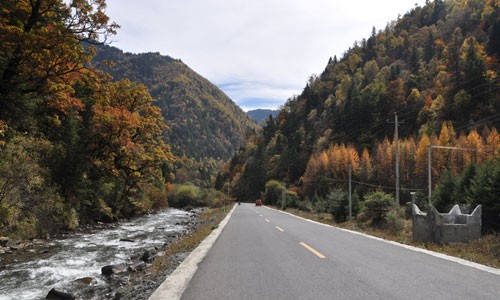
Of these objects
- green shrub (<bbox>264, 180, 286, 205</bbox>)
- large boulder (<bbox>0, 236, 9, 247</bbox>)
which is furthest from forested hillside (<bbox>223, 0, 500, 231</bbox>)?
large boulder (<bbox>0, 236, 9, 247</bbox>)

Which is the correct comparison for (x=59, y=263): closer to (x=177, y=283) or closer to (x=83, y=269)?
(x=83, y=269)

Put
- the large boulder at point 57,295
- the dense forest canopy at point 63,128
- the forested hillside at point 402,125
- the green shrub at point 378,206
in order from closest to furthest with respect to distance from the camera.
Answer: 1. the large boulder at point 57,295
2. the dense forest canopy at point 63,128
3. the green shrub at point 378,206
4. the forested hillside at point 402,125

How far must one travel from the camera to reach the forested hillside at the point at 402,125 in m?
62.9

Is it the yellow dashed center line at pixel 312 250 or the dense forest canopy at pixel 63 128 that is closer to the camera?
the yellow dashed center line at pixel 312 250

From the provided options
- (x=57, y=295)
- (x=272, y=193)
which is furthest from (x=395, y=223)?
(x=272, y=193)

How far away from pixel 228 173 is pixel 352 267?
6288 inches

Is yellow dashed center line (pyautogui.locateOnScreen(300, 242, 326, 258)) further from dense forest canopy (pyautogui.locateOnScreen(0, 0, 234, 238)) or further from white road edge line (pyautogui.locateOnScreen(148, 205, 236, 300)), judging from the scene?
dense forest canopy (pyautogui.locateOnScreen(0, 0, 234, 238))

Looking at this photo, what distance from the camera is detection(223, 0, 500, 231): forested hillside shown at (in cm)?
6288

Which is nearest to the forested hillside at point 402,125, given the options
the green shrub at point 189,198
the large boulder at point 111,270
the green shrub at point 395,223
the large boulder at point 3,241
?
the green shrub at point 395,223

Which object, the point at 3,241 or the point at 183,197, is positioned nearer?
the point at 3,241

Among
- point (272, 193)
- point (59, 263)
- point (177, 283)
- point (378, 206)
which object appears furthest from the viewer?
point (272, 193)

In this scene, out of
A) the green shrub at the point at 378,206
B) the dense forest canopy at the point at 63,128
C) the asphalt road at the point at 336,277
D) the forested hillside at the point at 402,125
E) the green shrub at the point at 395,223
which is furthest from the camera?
the forested hillside at the point at 402,125

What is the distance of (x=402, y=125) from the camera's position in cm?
10294

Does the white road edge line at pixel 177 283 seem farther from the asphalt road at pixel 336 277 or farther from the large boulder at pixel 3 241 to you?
the large boulder at pixel 3 241
